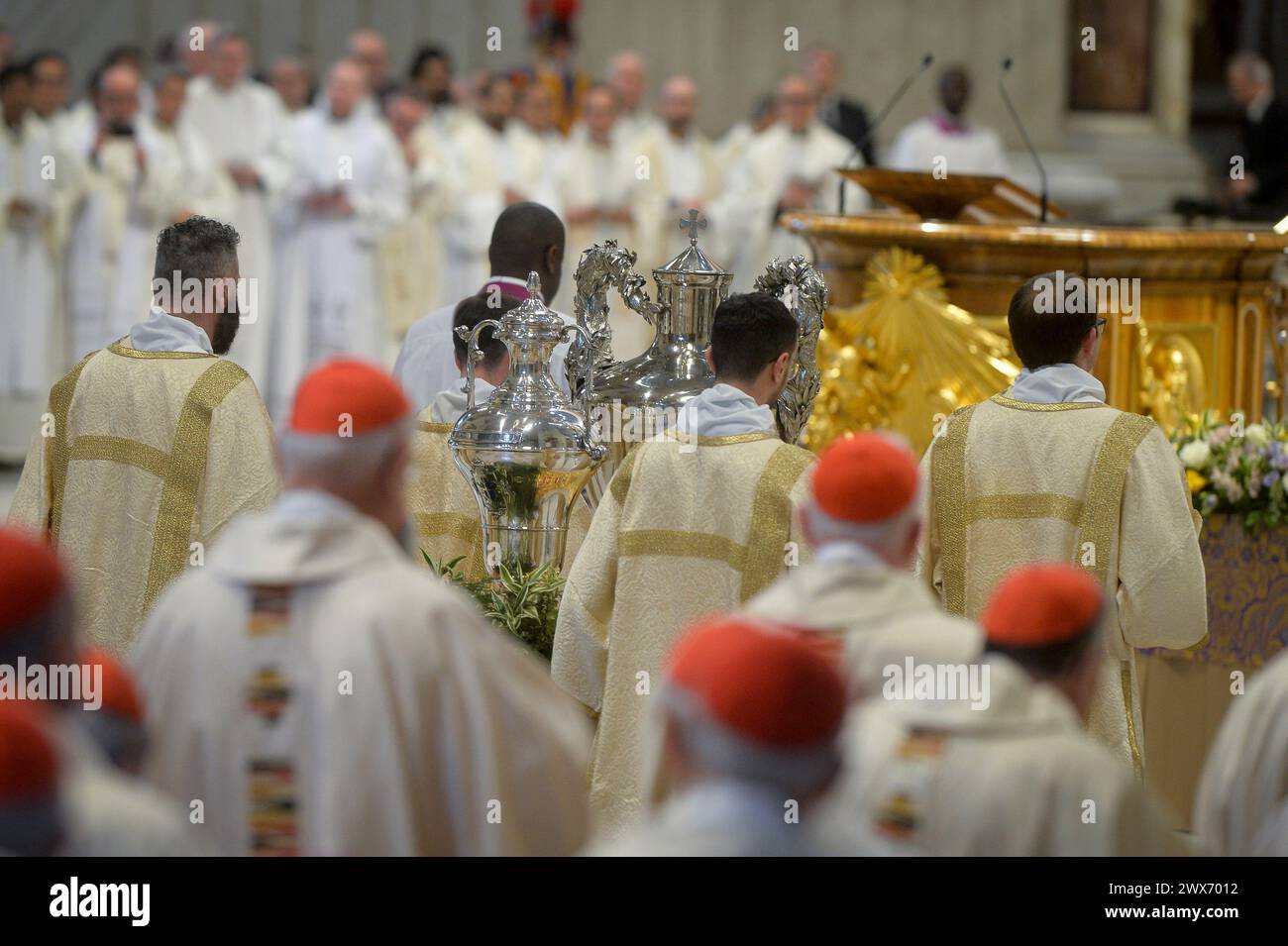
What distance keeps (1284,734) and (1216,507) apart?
10.6ft

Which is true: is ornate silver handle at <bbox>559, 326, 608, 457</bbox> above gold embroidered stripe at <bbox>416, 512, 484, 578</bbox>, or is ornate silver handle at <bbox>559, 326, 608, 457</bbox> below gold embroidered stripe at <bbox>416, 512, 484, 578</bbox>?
above

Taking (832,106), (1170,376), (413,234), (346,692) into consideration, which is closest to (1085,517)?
(346,692)

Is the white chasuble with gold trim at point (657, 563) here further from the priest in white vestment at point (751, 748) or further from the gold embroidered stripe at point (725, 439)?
the priest in white vestment at point (751, 748)

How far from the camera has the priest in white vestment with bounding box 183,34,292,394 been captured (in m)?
12.6

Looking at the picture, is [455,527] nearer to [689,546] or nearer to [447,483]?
[447,483]

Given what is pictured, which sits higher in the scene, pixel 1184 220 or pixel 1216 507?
pixel 1184 220

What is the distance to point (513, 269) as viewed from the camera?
6141mm

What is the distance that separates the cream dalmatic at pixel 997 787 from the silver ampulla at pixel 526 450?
2.27 m

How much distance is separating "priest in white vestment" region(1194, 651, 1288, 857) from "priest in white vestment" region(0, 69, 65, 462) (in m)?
9.77

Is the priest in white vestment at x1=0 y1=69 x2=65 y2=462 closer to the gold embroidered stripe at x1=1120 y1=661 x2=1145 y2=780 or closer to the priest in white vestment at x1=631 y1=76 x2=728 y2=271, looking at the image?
the priest in white vestment at x1=631 y1=76 x2=728 y2=271

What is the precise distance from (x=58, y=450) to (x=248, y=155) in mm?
8019

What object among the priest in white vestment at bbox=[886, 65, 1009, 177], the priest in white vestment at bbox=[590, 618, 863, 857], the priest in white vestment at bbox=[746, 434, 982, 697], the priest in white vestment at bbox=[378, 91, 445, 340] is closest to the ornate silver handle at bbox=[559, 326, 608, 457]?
the priest in white vestment at bbox=[746, 434, 982, 697]
